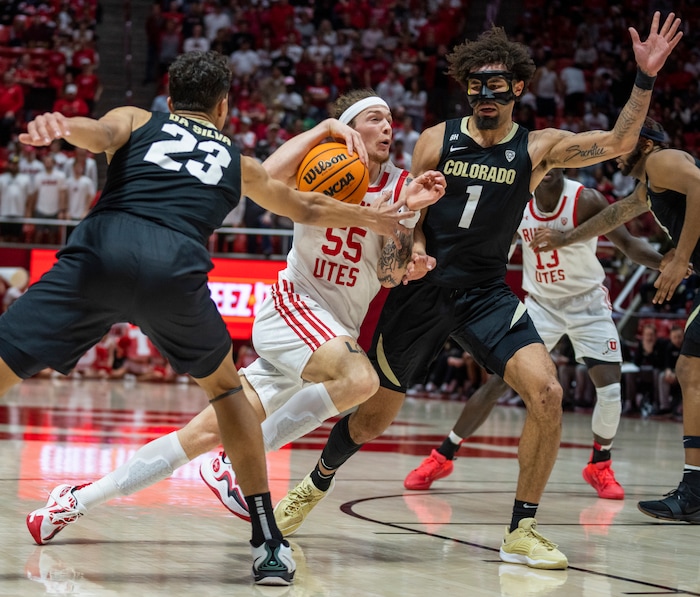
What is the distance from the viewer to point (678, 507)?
549cm

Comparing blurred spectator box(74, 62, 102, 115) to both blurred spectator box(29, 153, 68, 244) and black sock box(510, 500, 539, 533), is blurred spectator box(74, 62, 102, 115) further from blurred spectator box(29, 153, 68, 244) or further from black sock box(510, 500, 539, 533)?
black sock box(510, 500, 539, 533)

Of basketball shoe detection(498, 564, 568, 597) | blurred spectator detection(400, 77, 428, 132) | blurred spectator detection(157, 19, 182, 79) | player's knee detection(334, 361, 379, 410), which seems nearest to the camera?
basketball shoe detection(498, 564, 568, 597)

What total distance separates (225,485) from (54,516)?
797 mm

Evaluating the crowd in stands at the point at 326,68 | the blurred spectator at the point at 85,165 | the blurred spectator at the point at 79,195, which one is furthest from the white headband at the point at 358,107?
the blurred spectator at the point at 85,165

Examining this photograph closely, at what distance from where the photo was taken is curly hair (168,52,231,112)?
3965 mm

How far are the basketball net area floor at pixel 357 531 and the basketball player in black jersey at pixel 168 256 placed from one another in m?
0.44

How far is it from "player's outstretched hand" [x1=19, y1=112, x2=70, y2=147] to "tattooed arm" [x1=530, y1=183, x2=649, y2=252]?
3648 mm

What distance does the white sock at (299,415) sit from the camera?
14.8ft

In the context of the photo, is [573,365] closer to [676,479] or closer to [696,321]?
[676,479]

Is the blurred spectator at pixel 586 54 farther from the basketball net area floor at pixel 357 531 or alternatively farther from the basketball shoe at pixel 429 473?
the basketball shoe at pixel 429 473

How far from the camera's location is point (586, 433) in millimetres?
10977

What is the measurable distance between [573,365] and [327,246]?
9262 millimetres

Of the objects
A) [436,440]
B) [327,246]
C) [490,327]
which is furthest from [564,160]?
[436,440]

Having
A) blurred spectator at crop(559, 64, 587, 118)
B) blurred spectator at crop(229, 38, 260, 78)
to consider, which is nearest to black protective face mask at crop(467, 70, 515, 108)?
blurred spectator at crop(559, 64, 587, 118)
